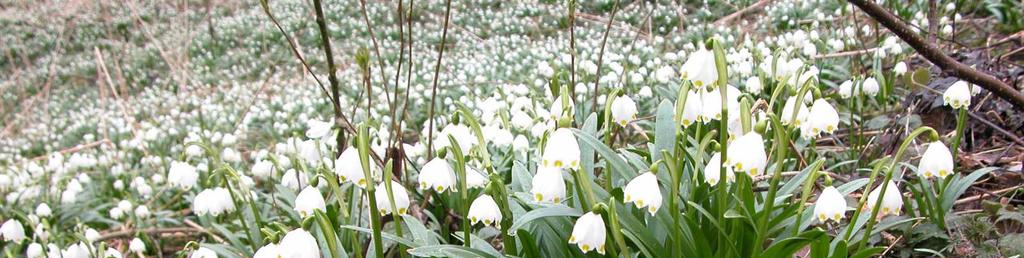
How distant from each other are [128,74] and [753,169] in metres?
→ 10.1

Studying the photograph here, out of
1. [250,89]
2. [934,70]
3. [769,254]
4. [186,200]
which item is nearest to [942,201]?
[769,254]

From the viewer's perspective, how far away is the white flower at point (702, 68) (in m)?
1.47

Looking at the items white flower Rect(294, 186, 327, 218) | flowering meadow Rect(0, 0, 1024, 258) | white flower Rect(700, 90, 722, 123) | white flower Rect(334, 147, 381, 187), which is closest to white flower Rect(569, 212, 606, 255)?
flowering meadow Rect(0, 0, 1024, 258)

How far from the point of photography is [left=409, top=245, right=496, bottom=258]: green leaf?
62.5 inches

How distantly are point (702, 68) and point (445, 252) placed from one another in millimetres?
614

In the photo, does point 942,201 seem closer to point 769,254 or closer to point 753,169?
point 769,254

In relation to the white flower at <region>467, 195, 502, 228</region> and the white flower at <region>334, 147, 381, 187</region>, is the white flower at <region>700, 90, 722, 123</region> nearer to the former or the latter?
the white flower at <region>467, 195, 502, 228</region>

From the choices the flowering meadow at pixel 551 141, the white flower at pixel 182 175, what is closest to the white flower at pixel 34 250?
the flowering meadow at pixel 551 141

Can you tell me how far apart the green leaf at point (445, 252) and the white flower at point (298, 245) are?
20 cm

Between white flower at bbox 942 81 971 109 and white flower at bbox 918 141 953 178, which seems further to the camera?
white flower at bbox 942 81 971 109

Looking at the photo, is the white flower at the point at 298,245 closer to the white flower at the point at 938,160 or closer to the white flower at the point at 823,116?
the white flower at the point at 823,116

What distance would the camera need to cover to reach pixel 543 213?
1.61m

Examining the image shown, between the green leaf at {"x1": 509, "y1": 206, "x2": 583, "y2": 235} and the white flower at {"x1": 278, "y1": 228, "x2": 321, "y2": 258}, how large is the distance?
0.39m

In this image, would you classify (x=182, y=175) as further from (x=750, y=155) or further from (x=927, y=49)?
(x=927, y=49)
